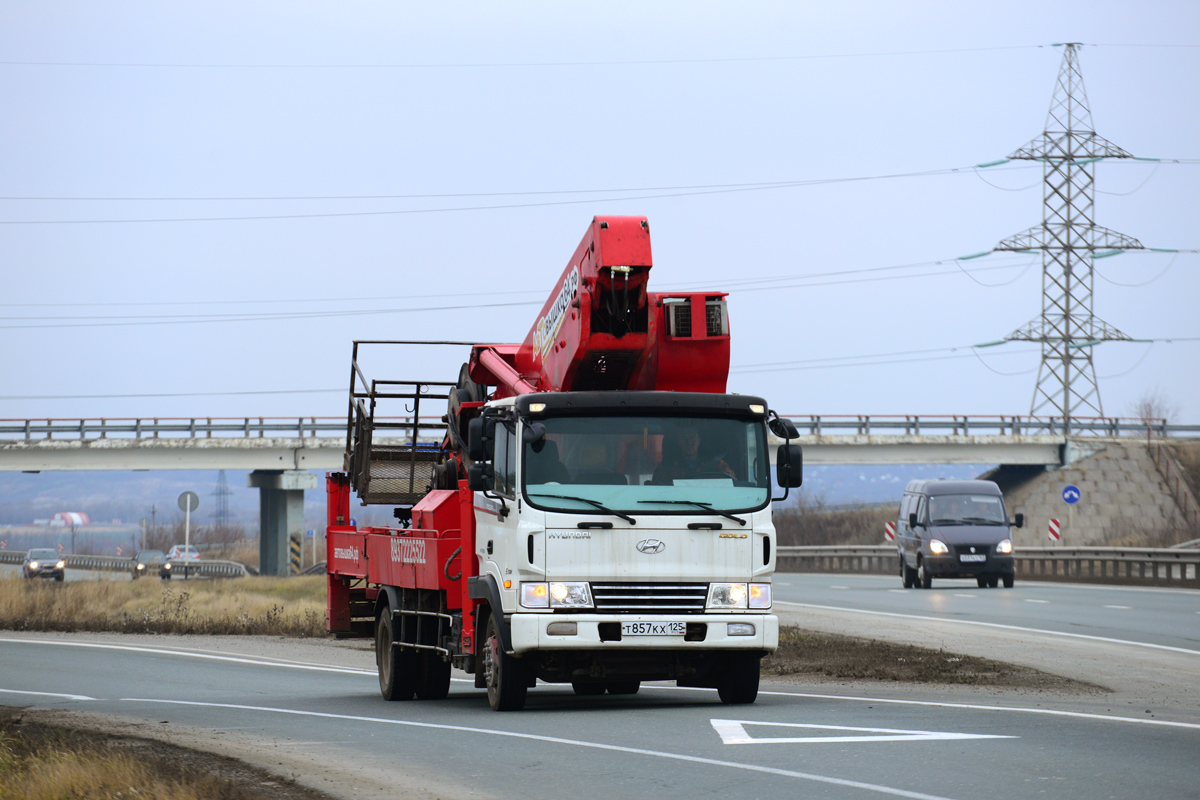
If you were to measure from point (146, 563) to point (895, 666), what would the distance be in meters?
53.6

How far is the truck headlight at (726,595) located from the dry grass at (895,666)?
4.60 meters

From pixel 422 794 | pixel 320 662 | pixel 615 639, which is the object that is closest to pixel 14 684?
pixel 320 662

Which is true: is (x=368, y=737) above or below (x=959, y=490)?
below

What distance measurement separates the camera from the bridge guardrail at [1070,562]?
118ft

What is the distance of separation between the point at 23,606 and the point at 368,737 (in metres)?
22.0

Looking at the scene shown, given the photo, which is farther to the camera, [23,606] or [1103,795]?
[23,606]

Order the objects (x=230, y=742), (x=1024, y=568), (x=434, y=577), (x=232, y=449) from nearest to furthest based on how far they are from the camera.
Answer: (x=230, y=742)
(x=434, y=577)
(x=1024, y=568)
(x=232, y=449)

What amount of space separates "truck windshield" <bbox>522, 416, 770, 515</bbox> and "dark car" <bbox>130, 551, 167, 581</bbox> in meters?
48.0

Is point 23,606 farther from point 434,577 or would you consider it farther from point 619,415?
point 619,415

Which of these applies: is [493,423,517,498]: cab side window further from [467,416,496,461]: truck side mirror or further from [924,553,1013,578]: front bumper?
[924,553,1013,578]: front bumper

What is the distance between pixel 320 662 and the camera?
20.8 metres

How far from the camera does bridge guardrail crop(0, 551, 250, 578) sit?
202 feet

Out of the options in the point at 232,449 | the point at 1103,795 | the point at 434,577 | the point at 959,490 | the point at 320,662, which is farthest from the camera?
the point at 232,449

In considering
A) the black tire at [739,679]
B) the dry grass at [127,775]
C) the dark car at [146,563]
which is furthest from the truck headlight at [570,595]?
the dark car at [146,563]
